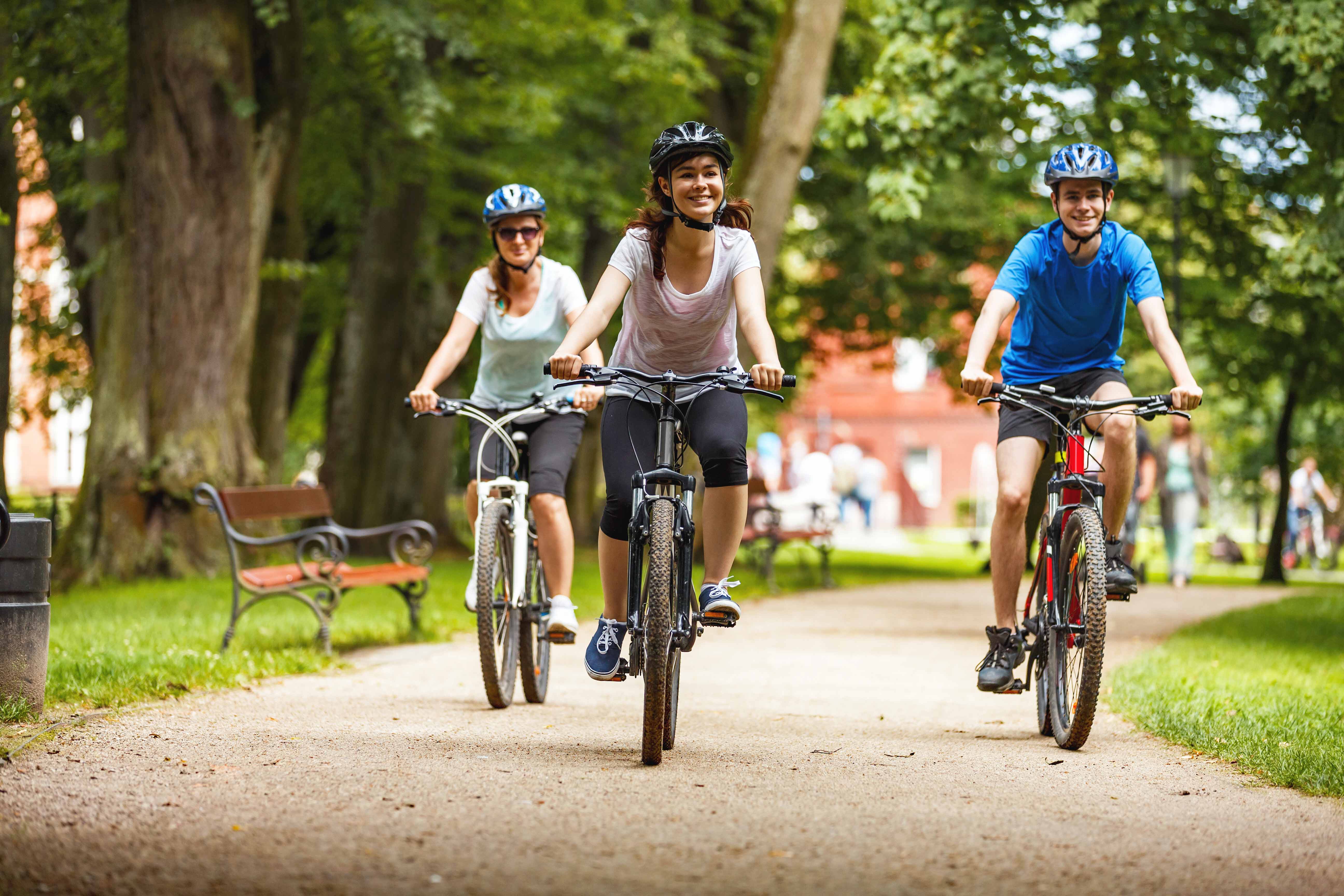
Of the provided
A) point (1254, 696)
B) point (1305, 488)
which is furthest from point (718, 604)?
point (1305, 488)

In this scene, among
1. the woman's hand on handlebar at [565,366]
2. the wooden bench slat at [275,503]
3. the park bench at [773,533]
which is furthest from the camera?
the park bench at [773,533]

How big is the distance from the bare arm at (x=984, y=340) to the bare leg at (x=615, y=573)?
4.52 feet

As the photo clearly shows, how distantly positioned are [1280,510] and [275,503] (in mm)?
15571

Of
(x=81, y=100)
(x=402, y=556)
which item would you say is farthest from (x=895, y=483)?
(x=402, y=556)

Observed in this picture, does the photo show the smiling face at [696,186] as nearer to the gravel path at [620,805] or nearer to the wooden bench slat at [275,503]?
the gravel path at [620,805]

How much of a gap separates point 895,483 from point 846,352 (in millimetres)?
28924

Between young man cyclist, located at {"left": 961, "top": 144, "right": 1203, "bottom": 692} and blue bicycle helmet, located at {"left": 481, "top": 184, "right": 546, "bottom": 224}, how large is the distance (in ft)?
6.99

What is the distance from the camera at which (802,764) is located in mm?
5262

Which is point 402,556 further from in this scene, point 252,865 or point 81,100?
point 81,100

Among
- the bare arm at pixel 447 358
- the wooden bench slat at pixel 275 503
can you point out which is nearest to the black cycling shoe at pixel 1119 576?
the bare arm at pixel 447 358

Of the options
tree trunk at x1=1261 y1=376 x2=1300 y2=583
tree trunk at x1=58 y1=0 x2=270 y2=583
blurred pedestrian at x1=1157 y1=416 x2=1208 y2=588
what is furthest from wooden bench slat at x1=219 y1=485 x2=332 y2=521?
tree trunk at x1=1261 y1=376 x2=1300 y2=583

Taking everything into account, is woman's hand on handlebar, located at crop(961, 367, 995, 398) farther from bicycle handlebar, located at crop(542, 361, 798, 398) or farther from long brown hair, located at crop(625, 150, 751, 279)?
long brown hair, located at crop(625, 150, 751, 279)

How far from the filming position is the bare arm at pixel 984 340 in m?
5.68

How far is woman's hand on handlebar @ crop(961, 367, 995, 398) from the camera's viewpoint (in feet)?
18.6
